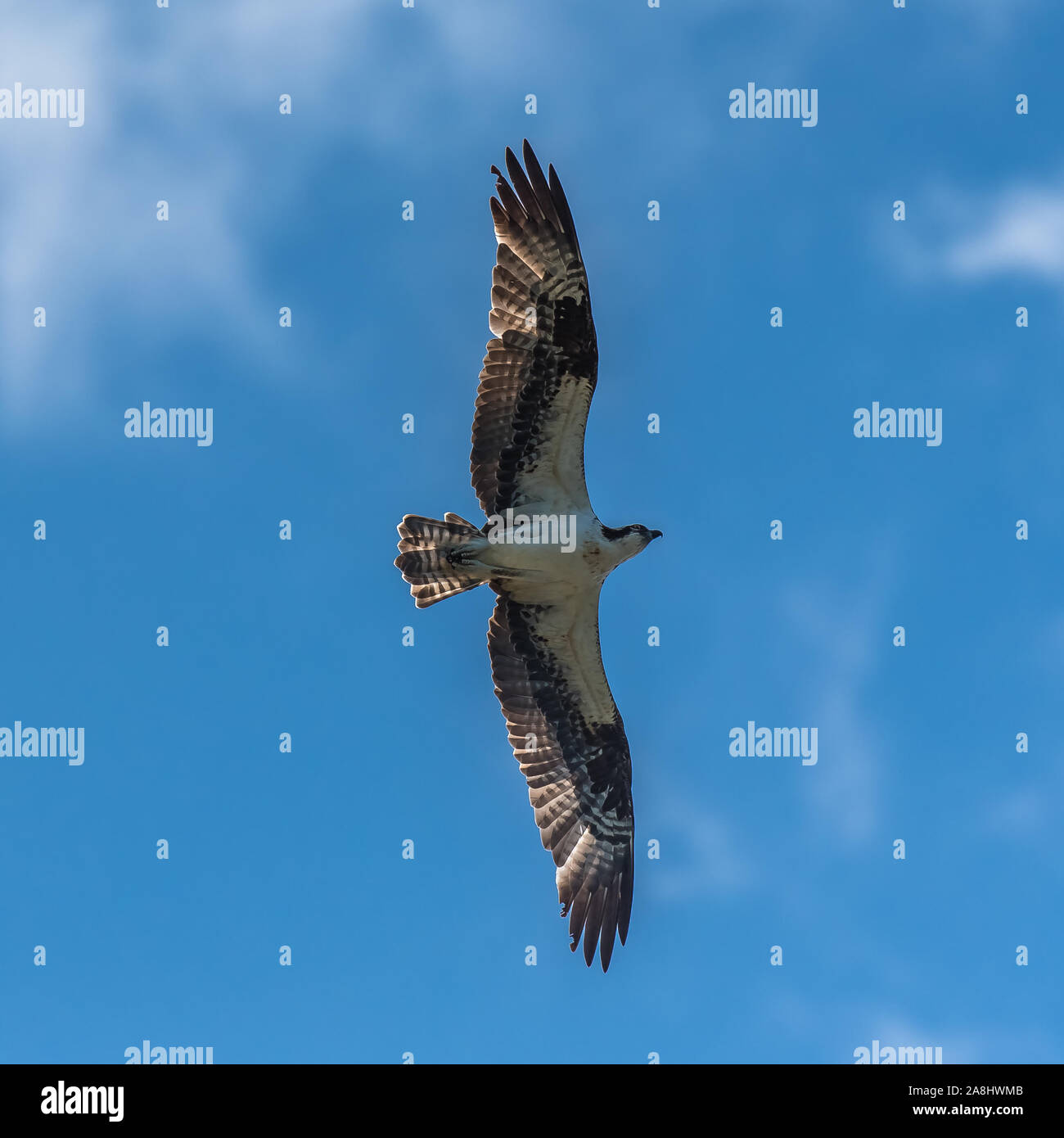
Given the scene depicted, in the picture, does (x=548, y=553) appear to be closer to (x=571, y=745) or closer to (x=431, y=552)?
(x=431, y=552)

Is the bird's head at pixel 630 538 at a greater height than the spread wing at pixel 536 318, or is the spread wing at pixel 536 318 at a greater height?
the spread wing at pixel 536 318

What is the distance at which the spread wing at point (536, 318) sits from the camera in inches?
578

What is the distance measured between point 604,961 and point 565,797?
1701 millimetres

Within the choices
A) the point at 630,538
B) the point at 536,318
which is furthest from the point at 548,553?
the point at 536,318

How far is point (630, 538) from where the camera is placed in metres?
15.3

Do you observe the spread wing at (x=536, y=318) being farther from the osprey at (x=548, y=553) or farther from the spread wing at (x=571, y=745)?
the spread wing at (x=571, y=745)

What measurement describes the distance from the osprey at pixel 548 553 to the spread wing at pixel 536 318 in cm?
1

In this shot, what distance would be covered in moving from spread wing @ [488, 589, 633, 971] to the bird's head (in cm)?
72

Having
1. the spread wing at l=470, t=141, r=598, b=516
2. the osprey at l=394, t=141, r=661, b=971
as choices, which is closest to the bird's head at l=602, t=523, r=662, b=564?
the osprey at l=394, t=141, r=661, b=971

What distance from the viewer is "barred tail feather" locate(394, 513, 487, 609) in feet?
49.6

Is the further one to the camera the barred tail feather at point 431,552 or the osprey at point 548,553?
the barred tail feather at point 431,552

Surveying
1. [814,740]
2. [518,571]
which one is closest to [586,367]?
[518,571]

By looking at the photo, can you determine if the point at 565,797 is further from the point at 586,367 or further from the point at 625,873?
the point at 586,367

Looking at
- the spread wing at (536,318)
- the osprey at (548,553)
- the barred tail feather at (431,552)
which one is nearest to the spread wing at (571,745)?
the osprey at (548,553)
